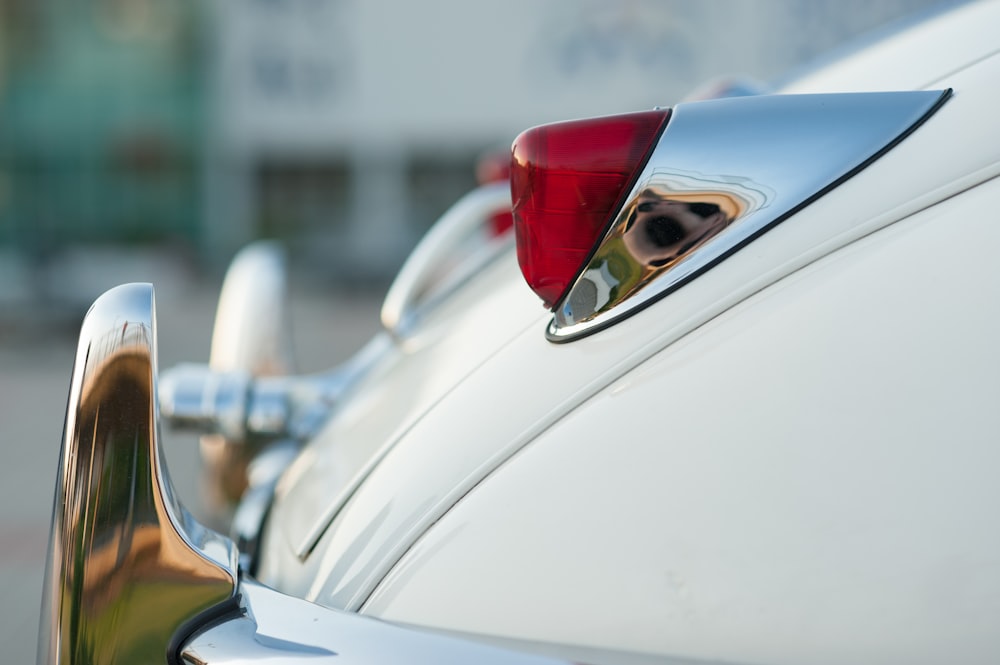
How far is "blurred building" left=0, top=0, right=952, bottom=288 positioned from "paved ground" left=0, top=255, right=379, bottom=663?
151 inches

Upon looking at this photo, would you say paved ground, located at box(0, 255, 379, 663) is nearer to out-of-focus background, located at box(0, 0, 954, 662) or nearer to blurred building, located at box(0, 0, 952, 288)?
out-of-focus background, located at box(0, 0, 954, 662)

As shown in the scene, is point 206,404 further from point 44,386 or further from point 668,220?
point 44,386

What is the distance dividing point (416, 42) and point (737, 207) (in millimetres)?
20397

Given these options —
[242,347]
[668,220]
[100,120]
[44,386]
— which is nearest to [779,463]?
[668,220]

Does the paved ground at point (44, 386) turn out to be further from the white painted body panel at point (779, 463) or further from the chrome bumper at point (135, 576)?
the white painted body panel at point (779, 463)

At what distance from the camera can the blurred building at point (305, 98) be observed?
19484 millimetres

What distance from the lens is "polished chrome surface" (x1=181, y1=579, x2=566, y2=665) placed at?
741 millimetres

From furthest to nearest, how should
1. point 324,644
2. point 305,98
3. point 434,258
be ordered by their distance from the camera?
point 305,98
point 434,258
point 324,644

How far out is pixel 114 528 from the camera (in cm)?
77

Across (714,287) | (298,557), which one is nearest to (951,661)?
(714,287)

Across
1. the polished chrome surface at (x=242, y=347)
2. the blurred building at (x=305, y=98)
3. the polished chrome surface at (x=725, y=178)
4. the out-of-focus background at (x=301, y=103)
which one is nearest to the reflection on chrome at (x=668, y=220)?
the polished chrome surface at (x=725, y=178)

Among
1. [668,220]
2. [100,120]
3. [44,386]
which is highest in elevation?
[100,120]

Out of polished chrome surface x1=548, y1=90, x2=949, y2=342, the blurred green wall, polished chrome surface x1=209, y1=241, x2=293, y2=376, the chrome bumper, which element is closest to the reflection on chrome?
polished chrome surface x1=548, y1=90, x2=949, y2=342

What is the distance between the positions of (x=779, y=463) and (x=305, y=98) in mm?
20936
